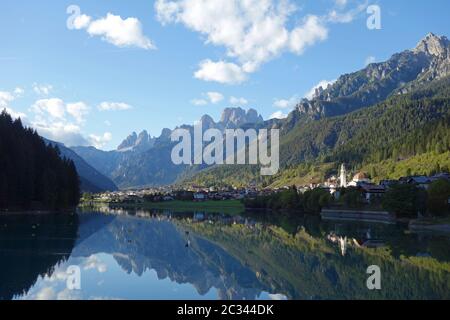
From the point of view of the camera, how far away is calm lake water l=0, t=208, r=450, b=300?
3097cm

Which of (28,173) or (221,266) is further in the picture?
(28,173)

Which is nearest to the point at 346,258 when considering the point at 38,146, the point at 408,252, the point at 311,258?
the point at 311,258

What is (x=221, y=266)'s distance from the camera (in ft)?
146

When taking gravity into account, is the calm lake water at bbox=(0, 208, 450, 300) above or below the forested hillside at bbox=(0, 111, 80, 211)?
below

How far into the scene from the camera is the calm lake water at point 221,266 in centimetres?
3097

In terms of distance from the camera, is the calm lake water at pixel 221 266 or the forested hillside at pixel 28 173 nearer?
the calm lake water at pixel 221 266

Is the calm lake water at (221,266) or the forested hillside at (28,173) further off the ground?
the forested hillside at (28,173)

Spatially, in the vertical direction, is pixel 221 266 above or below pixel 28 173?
below

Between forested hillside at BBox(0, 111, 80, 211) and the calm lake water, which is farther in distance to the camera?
forested hillside at BBox(0, 111, 80, 211)

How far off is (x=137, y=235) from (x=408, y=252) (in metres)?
41.0

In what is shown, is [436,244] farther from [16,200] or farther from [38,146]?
[38,146]
